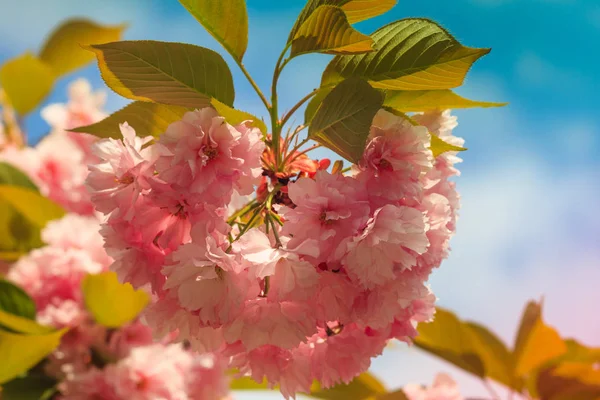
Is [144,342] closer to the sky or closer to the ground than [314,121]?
closer to the ground

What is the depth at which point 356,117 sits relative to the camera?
63 centimetres

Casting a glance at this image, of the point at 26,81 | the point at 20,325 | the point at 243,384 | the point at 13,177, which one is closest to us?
the point at 20,325

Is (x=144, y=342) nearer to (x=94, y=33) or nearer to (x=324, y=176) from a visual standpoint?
(x=324, y=176)

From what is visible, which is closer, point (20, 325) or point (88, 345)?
point (20, 325)

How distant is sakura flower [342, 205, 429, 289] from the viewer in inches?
24.2


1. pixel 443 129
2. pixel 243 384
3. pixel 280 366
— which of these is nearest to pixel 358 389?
pixel 243 384

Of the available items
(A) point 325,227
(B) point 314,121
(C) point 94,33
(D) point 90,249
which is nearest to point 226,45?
(B) point 314,121

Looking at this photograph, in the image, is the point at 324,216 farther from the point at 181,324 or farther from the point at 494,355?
the point at 494,355

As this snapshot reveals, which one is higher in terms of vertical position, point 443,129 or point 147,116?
point 443,129

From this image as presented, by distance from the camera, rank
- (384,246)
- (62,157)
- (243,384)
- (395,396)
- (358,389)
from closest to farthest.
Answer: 1. (384,246)
2. (395,396)
3. (358,389)
4. (243,384)
5. (62,157)

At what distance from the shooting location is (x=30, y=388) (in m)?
1.35

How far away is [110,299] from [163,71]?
0.82 meters

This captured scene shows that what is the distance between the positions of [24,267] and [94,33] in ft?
3.53

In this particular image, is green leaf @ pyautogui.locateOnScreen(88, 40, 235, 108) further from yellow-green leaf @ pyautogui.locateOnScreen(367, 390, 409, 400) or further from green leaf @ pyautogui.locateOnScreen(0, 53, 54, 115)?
green leaf @ pyautogui.locateOnScreen(0, 53, 54, 115)
